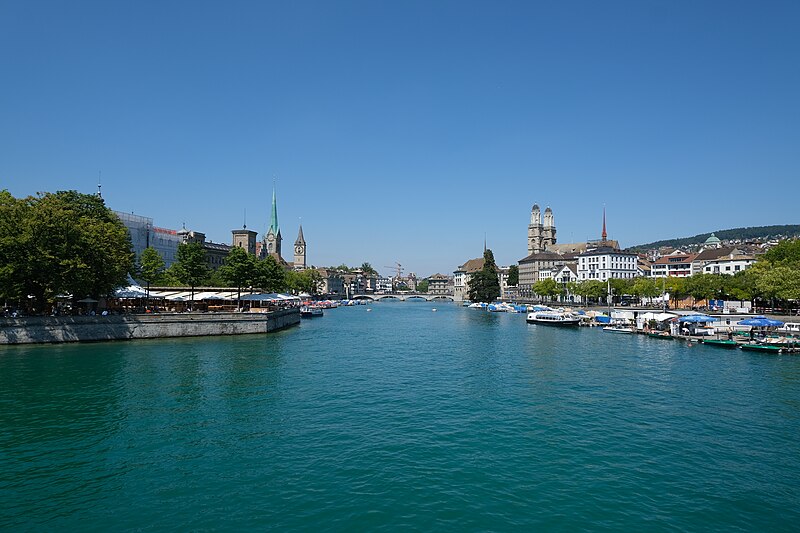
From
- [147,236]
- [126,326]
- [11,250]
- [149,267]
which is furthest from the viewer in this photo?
[147,236]

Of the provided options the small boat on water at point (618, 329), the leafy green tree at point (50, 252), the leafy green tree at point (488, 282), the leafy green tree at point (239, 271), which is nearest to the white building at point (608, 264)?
the leafy green tree at point (488, 282)

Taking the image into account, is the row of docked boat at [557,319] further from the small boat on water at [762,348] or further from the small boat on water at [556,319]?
the small boat on water at [762,348]

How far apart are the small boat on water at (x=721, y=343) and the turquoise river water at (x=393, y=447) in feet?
41.4

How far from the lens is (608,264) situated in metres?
153

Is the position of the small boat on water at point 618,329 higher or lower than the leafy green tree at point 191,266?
lower

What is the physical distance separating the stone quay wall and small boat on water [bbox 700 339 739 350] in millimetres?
49014

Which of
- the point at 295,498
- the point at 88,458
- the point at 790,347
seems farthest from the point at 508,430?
the point at 790,347

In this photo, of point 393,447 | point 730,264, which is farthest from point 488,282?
point 393,447

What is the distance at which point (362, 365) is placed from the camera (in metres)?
39.9

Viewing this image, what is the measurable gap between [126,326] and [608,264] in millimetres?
136302

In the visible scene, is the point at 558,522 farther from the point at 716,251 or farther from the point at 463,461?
the point at 716,251

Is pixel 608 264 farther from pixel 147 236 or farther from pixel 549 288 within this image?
pixel 147 236

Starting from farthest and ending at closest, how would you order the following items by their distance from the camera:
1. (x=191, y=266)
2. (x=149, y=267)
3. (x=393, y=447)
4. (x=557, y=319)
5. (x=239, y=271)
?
(x=557, y=319) < (x=149, y=267) < (x=191, y=266) < (x=239, y=271) < (x=393, y=447)

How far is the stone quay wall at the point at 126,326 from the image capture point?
46.6 meters
